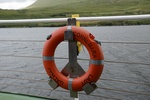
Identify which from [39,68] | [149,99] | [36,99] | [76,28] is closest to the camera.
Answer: [76,28]

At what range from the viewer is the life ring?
83.2 inches

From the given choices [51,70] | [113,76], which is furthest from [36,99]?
[113,76]

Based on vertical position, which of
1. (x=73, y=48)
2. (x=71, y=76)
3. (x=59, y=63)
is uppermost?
(x=73, y=48)

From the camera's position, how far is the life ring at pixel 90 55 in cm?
211

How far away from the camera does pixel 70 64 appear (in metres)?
2.28

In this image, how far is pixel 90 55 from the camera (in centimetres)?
215

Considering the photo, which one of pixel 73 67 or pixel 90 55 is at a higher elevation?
pixel 90 55

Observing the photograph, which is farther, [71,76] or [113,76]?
[113,76]

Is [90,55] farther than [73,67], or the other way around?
[73,67]

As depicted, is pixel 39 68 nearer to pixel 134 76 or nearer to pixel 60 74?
pixel 134 76

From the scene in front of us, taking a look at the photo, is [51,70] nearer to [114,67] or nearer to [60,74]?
[60,74]

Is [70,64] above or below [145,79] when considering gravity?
above

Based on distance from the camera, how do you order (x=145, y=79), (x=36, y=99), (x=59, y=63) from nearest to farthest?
(x=36, y=99), (x=145, y=79), (x=59, y=63)

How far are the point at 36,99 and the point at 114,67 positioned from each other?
7685 millimetres
